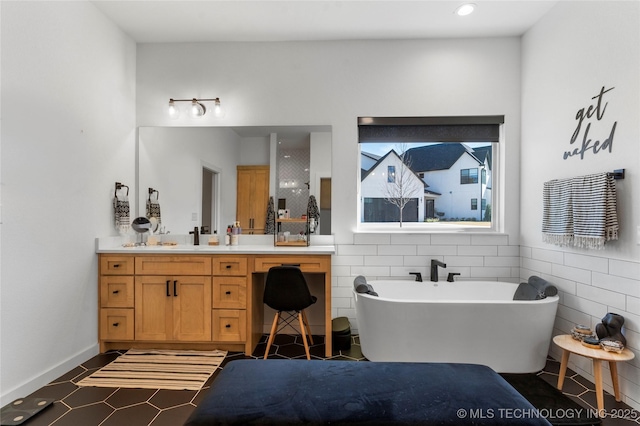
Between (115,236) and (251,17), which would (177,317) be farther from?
(251,17)

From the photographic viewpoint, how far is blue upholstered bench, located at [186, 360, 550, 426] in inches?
45.6

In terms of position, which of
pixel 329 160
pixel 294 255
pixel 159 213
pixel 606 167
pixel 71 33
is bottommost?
pixel 294 255

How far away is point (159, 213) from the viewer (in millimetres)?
3396

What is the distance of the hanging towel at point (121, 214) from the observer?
3.07 meters

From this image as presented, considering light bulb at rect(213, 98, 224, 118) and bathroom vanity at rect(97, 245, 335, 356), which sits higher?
light bulb at rect(213, 98, 224, 118)

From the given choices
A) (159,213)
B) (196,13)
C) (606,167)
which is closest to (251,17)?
(196,13)

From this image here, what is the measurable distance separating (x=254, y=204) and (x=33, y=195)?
67.6 inches

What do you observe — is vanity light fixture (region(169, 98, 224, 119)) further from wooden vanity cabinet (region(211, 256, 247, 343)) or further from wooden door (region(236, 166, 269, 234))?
wooden vanity cabinet (region(211, 256, 247, 343))

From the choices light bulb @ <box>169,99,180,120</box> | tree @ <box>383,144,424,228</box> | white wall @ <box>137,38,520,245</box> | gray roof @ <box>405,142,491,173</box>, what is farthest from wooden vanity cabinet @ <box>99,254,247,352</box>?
gray roof @ <box>405,142,491,173</box>

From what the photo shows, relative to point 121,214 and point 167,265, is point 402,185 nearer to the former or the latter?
point 167,265

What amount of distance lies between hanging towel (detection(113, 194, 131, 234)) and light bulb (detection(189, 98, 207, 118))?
112 centimetres

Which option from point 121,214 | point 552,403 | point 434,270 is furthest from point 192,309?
point 552,403

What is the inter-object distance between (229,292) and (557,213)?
9.26 ft

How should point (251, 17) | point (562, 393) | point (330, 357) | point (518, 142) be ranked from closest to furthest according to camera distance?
point (562, 393) < point (330, 357) < point (251, 17) < point (518, 142)
